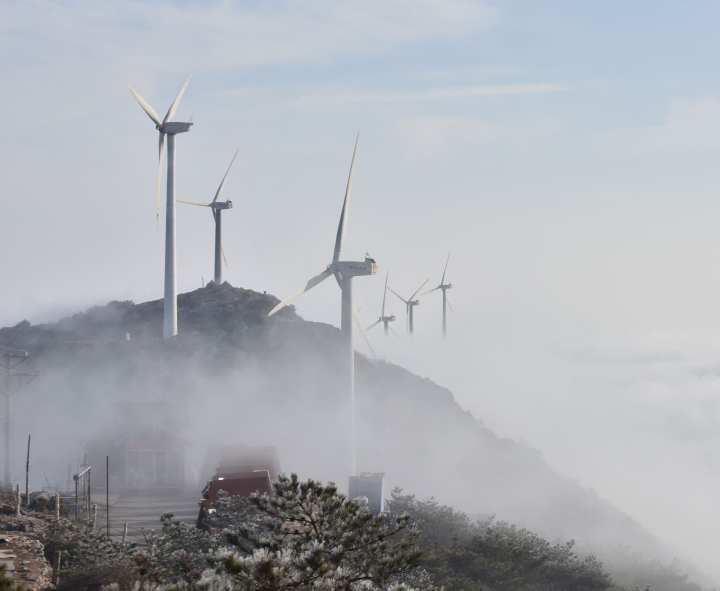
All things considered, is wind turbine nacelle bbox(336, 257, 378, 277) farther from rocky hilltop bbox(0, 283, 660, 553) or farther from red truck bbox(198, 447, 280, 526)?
rocky hilltop bbox(0, 283, 660, 553)

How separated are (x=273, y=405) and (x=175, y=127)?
126 ft

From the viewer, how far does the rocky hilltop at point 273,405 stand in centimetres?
10919

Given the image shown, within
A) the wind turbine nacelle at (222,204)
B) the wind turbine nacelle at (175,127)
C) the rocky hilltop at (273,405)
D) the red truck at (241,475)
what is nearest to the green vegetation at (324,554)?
the red truck at (241,475)

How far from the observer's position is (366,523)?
28953mm

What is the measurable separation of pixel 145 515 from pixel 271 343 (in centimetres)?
7981

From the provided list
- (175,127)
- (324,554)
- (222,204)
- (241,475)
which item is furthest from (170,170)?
(324,554)

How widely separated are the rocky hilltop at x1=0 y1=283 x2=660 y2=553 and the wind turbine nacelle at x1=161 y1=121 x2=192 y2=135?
2136 cm

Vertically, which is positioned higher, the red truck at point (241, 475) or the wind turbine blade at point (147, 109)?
the wind turbine blade at point (147, 109)

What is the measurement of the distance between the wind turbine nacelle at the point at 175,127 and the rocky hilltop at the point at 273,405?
70.1 feet

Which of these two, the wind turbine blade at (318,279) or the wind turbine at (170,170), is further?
the wind turbine at (170,170)

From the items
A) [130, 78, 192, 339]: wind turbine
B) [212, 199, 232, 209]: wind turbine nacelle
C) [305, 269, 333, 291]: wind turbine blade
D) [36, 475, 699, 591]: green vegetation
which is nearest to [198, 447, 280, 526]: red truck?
[36, 475, 699, 591]: green vegetation

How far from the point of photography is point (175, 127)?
10438 cm

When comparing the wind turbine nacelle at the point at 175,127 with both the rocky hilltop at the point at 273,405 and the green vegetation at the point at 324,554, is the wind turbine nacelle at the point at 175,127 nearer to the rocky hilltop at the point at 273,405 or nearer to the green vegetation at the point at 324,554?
the rocky hilltop at the point at 273,405

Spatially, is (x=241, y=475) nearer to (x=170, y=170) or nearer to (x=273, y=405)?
(x=170, y=170)
